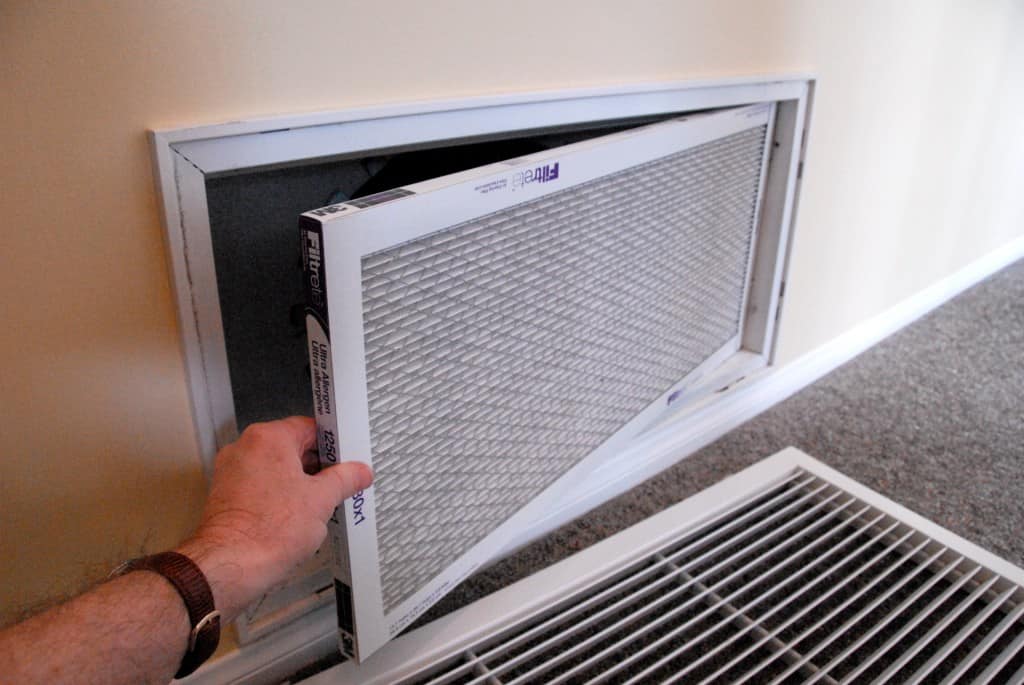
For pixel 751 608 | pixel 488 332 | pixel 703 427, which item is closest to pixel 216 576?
pixel 488 332

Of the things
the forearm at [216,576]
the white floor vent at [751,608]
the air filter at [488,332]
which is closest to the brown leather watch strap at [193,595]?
the forearm at [216,576]

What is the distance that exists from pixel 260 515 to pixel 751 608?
636 mm

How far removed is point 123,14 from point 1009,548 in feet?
4.19

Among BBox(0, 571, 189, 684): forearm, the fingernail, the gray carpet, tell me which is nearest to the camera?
BBox(0, 571, 189, 684): forearm

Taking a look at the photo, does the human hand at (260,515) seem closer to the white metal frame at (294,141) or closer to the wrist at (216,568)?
the wrist at (216,568)

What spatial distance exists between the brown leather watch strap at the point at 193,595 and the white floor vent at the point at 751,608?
0.26 m

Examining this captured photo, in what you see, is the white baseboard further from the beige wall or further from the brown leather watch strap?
the brown leather watch strap

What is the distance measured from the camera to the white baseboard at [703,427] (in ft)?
2.80

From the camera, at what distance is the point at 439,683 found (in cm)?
78

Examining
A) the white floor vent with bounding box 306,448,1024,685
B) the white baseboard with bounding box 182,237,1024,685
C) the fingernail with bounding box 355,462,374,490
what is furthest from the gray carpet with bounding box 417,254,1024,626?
Result: the fingernail with bounding box 355,462,374,490

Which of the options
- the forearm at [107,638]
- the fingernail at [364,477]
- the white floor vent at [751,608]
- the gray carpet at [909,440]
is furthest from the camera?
the gray carpet at [909,440]

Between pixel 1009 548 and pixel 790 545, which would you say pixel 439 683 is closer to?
pixel 790 545

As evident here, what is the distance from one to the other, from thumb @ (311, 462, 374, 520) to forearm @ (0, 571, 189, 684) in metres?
0.12

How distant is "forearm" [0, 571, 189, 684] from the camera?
1.61 feet
